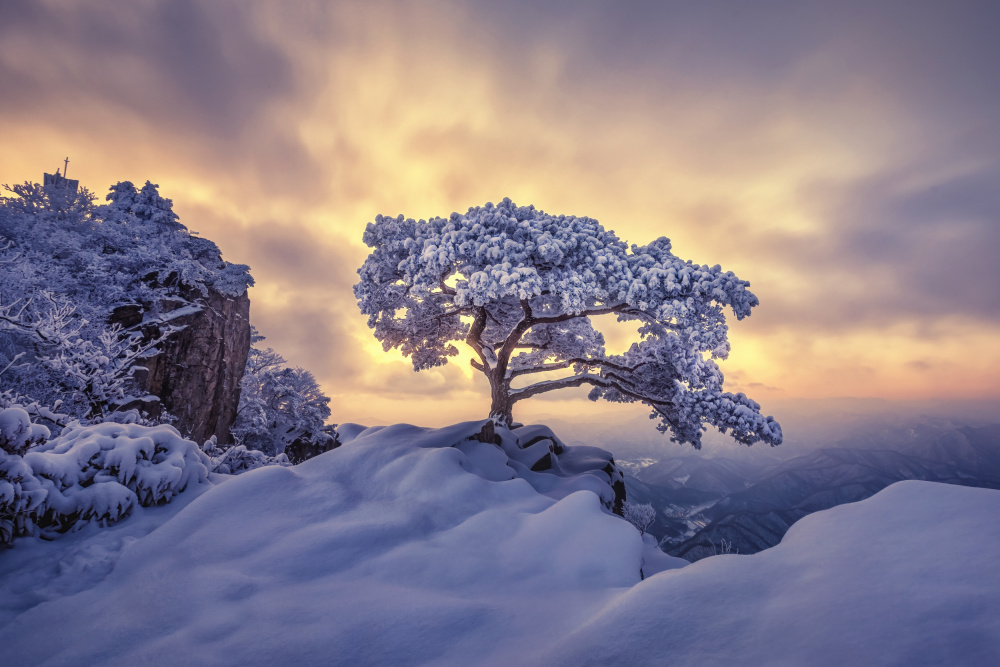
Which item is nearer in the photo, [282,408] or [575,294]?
[575,294]

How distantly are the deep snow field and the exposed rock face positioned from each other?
441 inches

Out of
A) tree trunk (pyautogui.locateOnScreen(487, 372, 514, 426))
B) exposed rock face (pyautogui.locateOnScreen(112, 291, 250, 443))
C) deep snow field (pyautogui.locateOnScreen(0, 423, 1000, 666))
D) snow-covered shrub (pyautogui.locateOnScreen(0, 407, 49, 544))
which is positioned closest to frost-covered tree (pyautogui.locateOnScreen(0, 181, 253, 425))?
exposed rock face (pyautogui.locateOnScreen(112, 291, 250, 443))

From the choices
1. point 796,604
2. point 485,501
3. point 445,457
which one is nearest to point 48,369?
point 445,457

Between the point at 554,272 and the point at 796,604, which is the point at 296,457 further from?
the point at 796,604

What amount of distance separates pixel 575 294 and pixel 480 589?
810 cm

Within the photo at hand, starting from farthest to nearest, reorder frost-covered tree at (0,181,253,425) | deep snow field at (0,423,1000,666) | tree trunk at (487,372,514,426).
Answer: tree trunk at (487,372,514,426) → frost-covered tree at (0,181,253,425) → deep snow field at (0,423,1000,666)

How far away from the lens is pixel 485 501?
556cm

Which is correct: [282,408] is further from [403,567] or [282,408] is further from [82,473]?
[403,567]

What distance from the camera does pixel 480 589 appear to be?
3.57 m

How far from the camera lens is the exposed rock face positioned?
1313 cm

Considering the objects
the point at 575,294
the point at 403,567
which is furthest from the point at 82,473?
the point at 575,294

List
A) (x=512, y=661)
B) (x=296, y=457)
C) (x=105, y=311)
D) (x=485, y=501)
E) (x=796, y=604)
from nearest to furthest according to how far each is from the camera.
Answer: (x=796, y=604)
(x=512, y=661)
(x=485, y=501)
(x=105, y=311)
(x=296, y=457)

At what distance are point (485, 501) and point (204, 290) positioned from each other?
49.6 ft

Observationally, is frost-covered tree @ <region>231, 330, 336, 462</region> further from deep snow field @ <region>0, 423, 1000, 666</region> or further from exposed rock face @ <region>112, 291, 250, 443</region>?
deep snow field @ <region>0, 423, 1000, 666</region>
